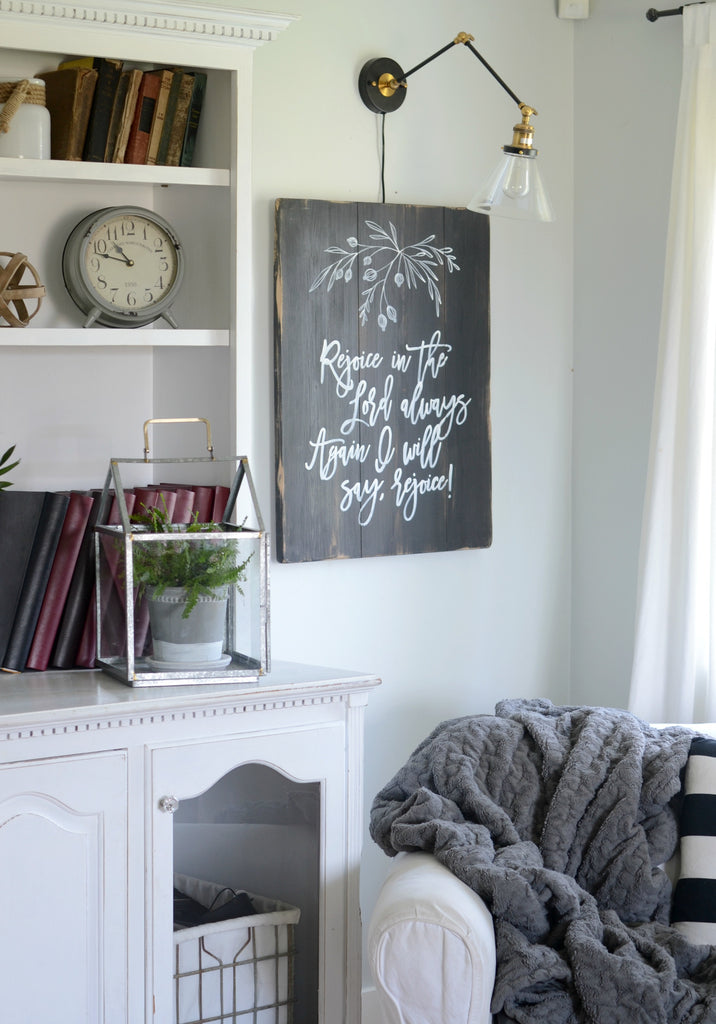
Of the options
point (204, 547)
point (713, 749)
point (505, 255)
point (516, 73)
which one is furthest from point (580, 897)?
point (516, 73)

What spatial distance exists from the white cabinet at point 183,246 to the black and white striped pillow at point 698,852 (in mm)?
981

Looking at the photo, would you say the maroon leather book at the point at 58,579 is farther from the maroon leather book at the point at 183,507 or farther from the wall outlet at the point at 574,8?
the wall outlet at the point at 574,8

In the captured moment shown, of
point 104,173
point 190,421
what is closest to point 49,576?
point 190,421

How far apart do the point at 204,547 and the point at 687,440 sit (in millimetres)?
1061

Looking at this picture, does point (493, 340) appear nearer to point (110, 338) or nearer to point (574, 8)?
point (574, 8)

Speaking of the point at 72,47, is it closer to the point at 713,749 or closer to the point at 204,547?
the point at 204,547

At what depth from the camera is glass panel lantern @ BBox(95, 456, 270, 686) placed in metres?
1.84

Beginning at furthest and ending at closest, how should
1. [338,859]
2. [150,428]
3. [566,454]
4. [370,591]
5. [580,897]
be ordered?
1. [566,454]
2. [370,591]
3. [150,428]
4. [338,859]
5. [580,897]

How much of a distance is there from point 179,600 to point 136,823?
0.35 m

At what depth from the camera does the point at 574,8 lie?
262cm

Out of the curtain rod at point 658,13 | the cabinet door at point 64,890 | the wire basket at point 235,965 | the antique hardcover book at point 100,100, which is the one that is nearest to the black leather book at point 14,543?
the cabinet door at point 64,890

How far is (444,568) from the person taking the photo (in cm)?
259

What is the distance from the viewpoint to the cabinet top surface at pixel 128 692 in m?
1.67

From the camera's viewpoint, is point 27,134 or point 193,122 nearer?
point 27,134
